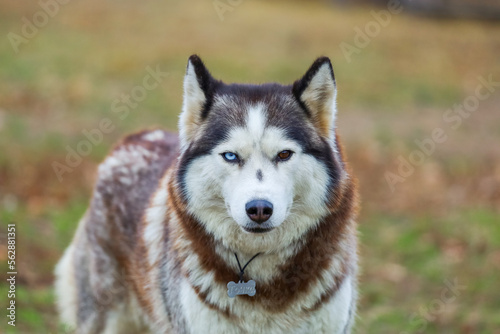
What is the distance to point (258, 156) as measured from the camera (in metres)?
3.72

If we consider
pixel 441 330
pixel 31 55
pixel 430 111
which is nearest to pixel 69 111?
pixel 31 55

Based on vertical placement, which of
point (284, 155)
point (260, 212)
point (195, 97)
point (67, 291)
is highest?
point (195, 97)

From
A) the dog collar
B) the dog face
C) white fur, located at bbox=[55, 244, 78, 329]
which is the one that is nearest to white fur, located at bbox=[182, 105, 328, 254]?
the dog face

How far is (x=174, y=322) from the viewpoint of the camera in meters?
4.25

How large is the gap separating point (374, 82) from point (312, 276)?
486 inches

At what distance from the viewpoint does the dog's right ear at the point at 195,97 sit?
4.01 meters

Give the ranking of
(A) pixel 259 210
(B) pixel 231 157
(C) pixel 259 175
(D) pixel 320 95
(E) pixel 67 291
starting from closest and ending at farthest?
(A) pixel 259 210 < (C) pixel 259 175 < (B) pixel 231 157 < (D) pixel 320 95 < (E) pixel 67 291

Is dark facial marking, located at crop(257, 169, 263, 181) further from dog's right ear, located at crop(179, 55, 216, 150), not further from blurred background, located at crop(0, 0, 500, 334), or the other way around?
blurred background, located at crop(0, 0, 500, 334)

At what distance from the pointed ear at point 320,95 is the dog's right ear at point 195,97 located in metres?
0.53

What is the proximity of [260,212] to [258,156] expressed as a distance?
0.36 m

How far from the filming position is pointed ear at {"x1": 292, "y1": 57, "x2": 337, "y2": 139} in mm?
3973

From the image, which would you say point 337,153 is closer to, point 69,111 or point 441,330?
point 441,330

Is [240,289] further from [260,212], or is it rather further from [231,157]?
[231,157]

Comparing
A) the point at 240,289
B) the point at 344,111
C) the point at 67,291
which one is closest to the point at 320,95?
the point at 240,289
